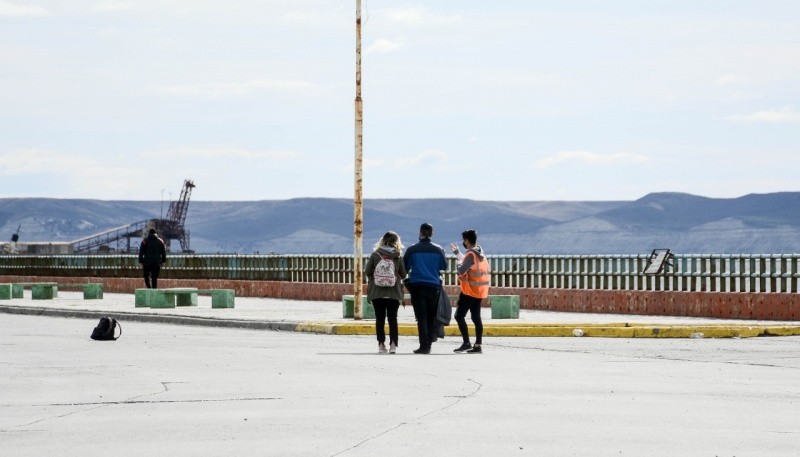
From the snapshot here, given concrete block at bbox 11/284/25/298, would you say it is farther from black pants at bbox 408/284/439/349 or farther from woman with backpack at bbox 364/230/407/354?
black pants at bbox 408/284/439/349

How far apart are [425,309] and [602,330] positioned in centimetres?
563

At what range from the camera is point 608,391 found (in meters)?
15.0

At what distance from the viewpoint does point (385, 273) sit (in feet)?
70.0

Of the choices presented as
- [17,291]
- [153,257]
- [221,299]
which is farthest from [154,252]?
[221,299]

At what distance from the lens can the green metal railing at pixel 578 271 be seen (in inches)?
1204

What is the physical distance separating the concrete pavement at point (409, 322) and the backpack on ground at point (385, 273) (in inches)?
215

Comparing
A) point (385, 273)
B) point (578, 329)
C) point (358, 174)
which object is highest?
point (358, 174)

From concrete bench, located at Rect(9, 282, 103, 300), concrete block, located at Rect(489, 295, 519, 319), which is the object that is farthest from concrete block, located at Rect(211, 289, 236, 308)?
concrete bench, located at Rect(9, 282, 103, 300)

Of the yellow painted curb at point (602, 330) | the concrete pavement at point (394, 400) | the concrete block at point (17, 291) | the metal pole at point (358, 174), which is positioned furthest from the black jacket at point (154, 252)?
the concrete pavement at point (394, 400)

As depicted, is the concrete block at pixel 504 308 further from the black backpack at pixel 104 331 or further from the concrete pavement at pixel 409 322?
the black backpack at pixel 104 331

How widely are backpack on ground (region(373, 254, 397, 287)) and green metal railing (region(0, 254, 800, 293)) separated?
438 inches

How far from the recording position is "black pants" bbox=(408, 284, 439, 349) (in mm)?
21406

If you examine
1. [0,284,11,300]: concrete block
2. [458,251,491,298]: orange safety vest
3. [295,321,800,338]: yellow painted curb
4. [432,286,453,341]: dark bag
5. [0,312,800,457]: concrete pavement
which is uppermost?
[458,251,491,298]: orange safety vest

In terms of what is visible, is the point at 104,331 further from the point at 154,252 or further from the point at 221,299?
the point at 154,252
